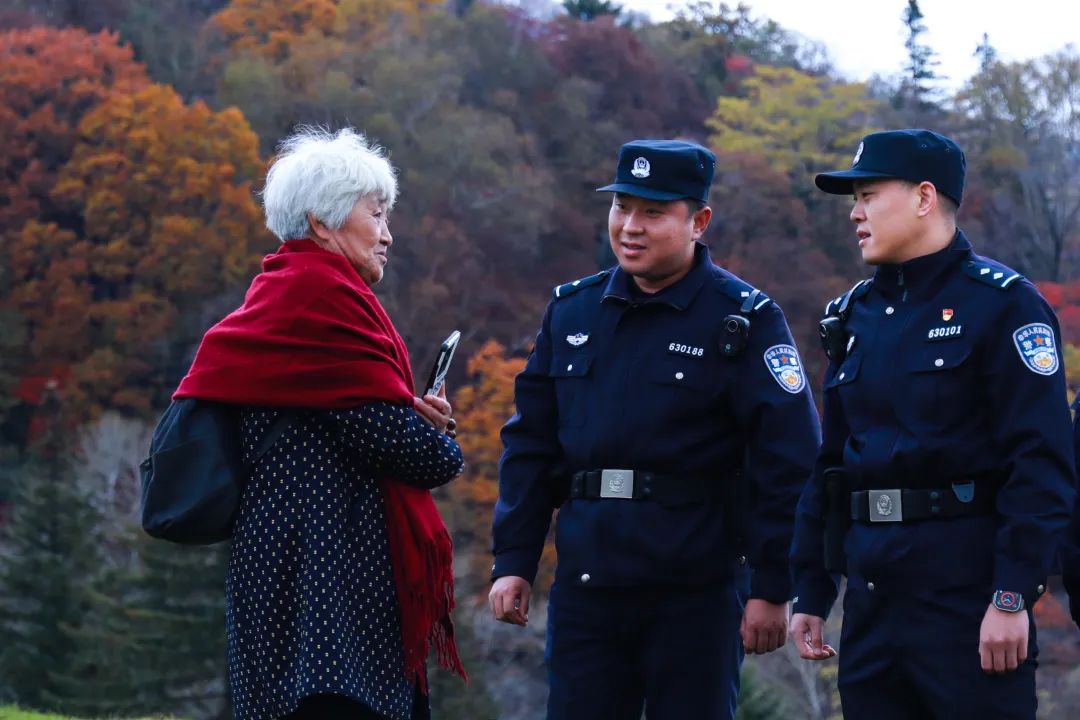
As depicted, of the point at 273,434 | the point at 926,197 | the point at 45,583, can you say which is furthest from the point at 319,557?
the point at 45,583

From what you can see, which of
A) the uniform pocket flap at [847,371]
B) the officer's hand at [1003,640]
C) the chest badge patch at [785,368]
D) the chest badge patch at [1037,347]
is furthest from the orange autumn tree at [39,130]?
the officer's hand at [1003,640]

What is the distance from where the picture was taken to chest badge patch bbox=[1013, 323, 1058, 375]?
3637 mm

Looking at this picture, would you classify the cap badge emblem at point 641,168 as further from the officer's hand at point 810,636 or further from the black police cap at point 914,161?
the officer's hand at point 810,636

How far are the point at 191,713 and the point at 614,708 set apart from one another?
77.8 feet

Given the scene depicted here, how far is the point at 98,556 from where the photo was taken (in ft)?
96.2

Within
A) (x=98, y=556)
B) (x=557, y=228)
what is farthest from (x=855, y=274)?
(x=98, y=556)

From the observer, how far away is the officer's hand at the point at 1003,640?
11.5 ft

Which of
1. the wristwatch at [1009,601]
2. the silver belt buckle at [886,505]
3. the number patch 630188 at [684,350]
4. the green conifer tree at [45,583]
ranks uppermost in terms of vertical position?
the number patch 630188 at [684,350]

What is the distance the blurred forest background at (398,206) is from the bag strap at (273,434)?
2296 cm

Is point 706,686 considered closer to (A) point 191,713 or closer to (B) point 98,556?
(A) point 191,713

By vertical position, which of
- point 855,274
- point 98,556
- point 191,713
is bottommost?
point 191,713

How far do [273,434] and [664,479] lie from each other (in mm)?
1005

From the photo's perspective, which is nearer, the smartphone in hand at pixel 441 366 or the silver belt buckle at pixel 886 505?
the silver belt buckle at pixel 886 505

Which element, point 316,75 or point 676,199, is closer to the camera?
point 676,199
